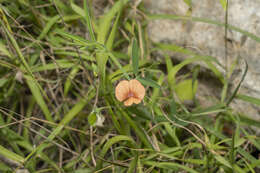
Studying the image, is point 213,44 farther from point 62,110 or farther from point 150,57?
point 62,110

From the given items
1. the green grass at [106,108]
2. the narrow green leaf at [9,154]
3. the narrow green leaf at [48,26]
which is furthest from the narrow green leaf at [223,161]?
the narrow green leaf at [48,26]

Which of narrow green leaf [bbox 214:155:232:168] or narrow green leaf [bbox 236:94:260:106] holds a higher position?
narrow green leaf [bbox 236:94:260:106]

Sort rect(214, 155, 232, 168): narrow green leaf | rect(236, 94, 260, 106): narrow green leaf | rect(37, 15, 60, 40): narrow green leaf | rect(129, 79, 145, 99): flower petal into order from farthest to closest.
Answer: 1. rect(37, 15, 60, 40): narrow green leaf
2. rect(236, 94, 260, 106): narrow green leaf
3. rect(214, 155, 232, 168): narrow green leaf
4. rect(129, 79, 145, 99): flower petal

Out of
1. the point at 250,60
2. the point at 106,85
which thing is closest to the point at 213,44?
the point at 250,60

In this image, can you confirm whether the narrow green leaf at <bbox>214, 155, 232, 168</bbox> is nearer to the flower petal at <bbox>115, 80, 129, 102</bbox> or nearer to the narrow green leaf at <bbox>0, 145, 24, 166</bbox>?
the flower petal at <bbox>115, 80, 129, 102</bbox>

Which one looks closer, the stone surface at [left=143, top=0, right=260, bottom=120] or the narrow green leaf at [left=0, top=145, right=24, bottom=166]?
the narrow green leaf at [left=0, top=145, right=24, bottom=166]

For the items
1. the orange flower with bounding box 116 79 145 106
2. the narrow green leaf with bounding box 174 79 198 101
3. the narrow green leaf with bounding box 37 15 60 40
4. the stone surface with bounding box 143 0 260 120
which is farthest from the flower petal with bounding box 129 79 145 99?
the narrow green leaf with bounding box 37 15 60 40

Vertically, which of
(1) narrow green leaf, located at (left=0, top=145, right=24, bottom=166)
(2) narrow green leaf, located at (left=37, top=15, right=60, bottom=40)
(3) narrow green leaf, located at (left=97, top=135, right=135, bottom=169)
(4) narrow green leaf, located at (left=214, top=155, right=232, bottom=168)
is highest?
(2) narrow green leaf, located at (left=37, top=15, right=60, bottom=40)

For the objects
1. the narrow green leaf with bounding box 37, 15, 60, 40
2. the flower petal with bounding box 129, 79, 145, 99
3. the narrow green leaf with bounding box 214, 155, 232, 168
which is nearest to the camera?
the flower petal with bounding box 129, 79, 145, 99
